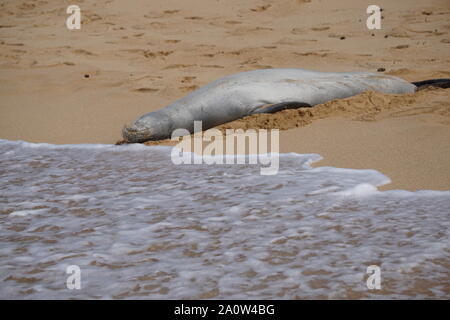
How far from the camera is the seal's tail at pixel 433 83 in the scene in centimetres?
500

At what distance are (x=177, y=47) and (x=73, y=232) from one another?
5.68 meters

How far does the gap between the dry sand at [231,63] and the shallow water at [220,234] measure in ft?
1.69

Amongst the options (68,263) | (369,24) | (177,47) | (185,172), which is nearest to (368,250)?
(68,263)

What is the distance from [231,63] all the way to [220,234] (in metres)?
4.60

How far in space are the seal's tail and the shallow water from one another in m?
2.36

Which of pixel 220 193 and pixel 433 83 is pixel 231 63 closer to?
pixel 433 83

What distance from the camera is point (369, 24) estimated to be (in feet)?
28.6

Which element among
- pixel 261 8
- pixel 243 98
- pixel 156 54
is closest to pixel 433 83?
pixel 243 98

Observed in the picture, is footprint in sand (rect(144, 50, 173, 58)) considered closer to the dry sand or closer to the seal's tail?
the dry sand

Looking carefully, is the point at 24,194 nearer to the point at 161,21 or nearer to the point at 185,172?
the point at 185,172

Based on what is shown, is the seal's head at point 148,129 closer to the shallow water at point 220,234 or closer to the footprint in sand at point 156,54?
the shallow water at point 220,234

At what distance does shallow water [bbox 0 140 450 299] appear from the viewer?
1.81m

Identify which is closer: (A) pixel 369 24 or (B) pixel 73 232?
(B) pixel 73 232
